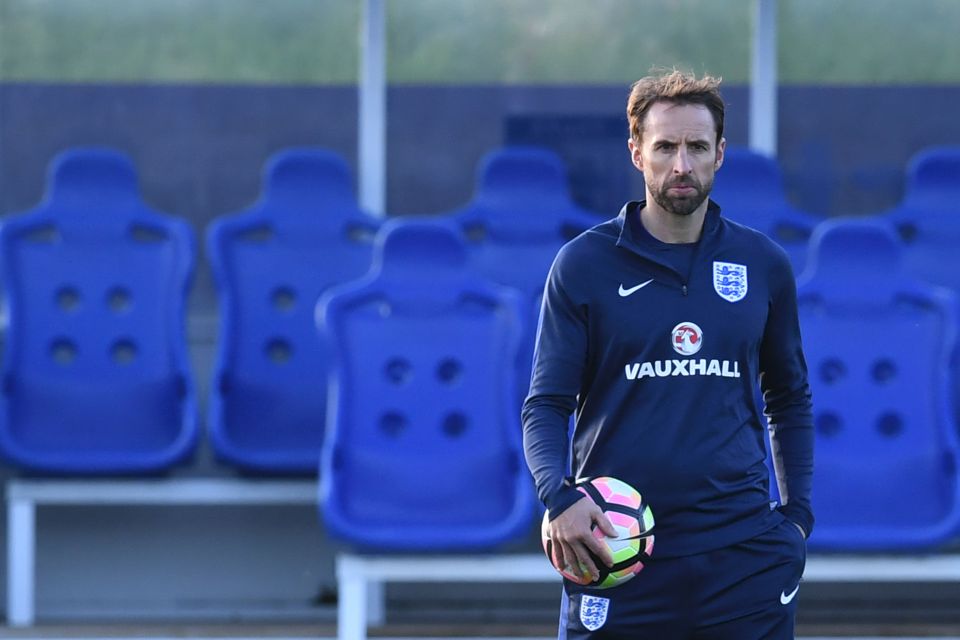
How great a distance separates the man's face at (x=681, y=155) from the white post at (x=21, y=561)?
323 centimetres

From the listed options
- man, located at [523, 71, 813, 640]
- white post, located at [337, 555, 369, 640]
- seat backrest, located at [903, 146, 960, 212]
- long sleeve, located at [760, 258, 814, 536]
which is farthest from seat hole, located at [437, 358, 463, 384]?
man, located at [523, 71, 813, 640]

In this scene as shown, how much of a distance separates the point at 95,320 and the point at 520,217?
4.89 feet

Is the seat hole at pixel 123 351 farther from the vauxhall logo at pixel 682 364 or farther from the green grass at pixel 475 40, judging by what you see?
the vauxhall logo at pixel 682 364

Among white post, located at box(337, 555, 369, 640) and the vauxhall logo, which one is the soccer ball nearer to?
the vauxhall logo

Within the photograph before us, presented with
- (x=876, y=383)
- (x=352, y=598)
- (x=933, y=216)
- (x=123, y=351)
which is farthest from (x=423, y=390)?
(x=933, y=216)

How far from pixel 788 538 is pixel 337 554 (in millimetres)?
3290

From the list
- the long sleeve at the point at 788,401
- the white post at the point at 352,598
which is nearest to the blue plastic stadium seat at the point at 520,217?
the white post at the point at 352,598

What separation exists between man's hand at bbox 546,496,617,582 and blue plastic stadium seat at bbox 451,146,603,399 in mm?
3337

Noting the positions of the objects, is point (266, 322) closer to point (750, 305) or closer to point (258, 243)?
point (258, 243)

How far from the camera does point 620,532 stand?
7.82 feet

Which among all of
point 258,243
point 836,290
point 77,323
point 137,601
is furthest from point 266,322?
point 836,290

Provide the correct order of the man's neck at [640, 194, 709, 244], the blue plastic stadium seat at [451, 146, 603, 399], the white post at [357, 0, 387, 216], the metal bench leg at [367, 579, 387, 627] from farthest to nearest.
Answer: the white post at [357, 0, 387, 216], the blue plastic stadium seat at [451, 146, 603, 399], the metal bench leg at [367, 579, 387, 627], the man's neck at [640, 194, 709, 244]

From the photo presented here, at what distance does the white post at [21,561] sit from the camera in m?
5.16

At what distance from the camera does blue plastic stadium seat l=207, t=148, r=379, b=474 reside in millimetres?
5453
